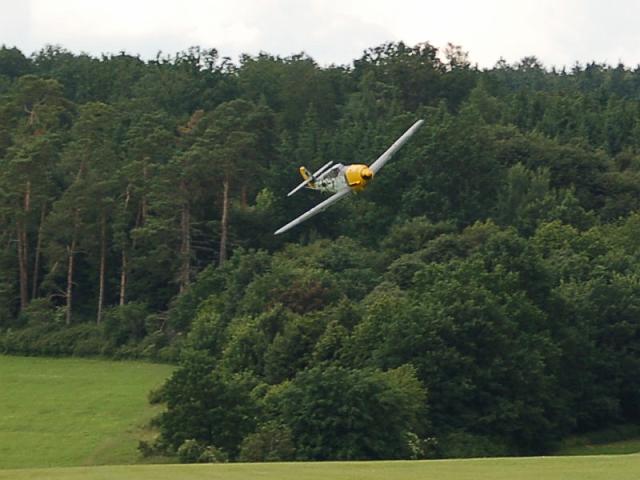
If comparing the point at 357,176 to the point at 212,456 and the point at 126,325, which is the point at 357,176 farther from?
the point at 126,325

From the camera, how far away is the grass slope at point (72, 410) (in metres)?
59.8

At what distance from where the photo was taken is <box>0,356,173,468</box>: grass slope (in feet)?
196

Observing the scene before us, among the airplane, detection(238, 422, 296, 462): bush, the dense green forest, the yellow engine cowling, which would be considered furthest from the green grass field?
the yellow engine cowling

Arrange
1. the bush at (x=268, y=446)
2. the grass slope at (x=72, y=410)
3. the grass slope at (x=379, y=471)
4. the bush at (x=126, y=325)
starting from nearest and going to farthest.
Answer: the grass slope at (x=379, y=471)
the bush at (x=268, y=446)
the grass slope at (x=72, y=410)
the bush at (x=126, y=325)

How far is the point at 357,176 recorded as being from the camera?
41094mm

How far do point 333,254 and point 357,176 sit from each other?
43230mm

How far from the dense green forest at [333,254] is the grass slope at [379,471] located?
16.4m

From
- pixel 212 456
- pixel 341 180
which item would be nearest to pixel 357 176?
pixel 341 180

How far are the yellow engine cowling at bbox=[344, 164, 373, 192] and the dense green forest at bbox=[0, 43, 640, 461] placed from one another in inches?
590

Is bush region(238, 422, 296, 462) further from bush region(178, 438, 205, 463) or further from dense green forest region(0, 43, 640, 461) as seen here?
bush region(178, 438, 205, 463)

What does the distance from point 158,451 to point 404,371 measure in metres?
10.6

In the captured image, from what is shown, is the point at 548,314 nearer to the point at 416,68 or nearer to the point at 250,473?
the point at 250,473

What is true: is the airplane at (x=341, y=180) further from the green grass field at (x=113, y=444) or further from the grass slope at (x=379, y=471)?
the green grass field at (x=113, y=444)

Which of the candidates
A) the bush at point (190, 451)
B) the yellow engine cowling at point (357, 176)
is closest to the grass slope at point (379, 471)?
the yellow engine cowling at point (357, 176)
